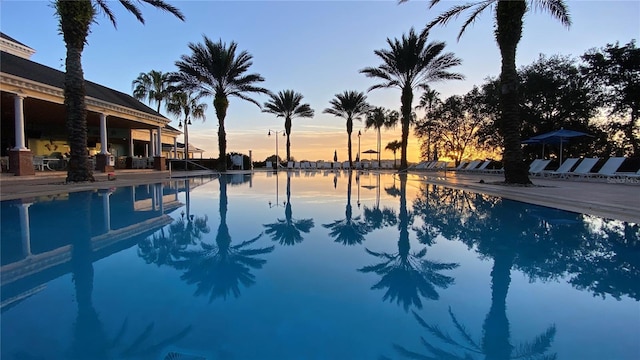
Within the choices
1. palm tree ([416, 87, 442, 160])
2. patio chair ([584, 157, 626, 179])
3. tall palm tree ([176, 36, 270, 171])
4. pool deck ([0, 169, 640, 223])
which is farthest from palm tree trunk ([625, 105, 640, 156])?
tall palm tree ([176, 36, 270, 171])

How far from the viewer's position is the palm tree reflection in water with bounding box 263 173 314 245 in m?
5.36

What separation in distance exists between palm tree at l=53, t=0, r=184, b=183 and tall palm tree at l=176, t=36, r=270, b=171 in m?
10.3

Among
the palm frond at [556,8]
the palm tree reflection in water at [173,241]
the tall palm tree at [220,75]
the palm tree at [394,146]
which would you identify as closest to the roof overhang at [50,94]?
the tall palm tree at [220,75]

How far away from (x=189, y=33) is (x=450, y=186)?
65.5 ft

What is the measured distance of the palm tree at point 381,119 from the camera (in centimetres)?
4472

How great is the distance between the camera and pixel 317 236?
5.57m

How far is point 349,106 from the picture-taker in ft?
118

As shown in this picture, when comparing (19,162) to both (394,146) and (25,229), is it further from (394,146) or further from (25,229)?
(394,146)

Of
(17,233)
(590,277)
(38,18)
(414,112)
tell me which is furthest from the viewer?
(414,112)

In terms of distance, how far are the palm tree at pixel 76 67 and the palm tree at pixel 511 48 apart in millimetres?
12755

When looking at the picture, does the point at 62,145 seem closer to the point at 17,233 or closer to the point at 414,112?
the point at 17,233

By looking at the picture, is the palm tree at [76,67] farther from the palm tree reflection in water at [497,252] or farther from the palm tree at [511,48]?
the palm tree at [511,48]

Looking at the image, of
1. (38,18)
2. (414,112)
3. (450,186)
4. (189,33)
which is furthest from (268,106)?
(450,186)

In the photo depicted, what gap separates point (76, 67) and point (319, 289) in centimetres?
1433
